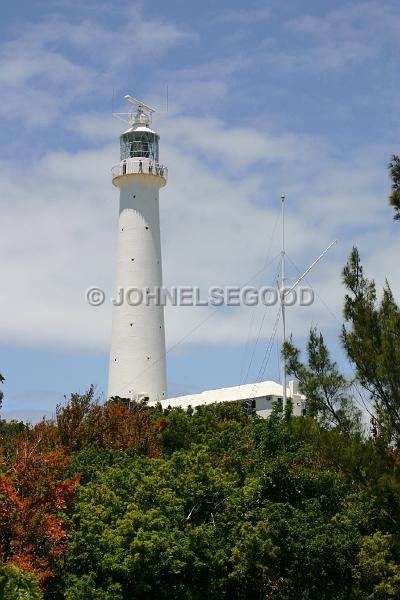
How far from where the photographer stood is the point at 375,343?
62.7 ft

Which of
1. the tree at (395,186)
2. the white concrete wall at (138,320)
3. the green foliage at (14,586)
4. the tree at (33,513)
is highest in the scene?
the white concrete wall at (138,320)

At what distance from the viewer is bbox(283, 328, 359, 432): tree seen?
68.9ft

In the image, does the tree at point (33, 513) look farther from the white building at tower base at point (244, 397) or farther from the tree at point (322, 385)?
the white building at tower base at point (244, 397)

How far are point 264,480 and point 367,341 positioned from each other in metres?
5.87

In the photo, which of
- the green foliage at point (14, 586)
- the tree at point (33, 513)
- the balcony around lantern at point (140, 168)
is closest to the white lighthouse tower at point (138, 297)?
the balcony around lantern at point (140, 168)

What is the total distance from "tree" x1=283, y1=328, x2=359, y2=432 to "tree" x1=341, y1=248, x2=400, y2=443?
1.88 m

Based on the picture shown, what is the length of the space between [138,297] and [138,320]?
1.23 metres

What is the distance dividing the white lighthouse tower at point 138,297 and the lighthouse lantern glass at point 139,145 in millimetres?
1413

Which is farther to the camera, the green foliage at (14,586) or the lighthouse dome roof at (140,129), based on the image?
the lighthouse dome roof at (140,129)

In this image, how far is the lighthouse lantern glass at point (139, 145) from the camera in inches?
2183

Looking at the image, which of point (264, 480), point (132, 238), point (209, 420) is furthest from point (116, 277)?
point (264, 480)

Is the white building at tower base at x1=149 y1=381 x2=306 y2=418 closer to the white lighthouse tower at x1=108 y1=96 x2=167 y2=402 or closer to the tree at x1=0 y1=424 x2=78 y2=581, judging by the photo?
the white lighthouse tower at x1=108 y1=96 x2=167 y2=402

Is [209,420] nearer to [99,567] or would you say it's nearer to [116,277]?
[99,567]

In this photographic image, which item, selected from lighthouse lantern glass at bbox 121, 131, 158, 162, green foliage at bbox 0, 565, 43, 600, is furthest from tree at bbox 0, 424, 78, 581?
lighthouse lantern glass at bbox 121, 131, 158, 162
